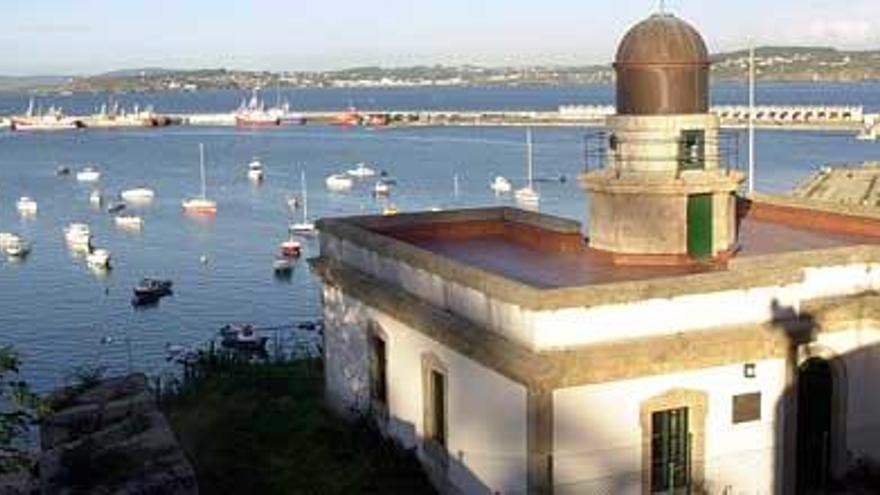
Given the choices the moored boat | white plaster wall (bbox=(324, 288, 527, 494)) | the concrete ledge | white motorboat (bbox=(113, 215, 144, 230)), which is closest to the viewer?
the concrete ledge

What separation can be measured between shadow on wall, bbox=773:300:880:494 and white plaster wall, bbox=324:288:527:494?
400cm

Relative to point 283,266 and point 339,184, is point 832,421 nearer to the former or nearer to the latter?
point 283,266

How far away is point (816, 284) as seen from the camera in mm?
17172

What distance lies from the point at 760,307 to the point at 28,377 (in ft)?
114

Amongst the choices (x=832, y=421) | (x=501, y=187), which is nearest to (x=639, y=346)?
(x=832, y=421)

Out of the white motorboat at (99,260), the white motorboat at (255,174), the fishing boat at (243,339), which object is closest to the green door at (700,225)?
the fishing boat at (243,339)

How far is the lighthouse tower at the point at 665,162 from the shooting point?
19.3 metres

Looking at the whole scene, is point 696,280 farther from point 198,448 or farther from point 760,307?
point 198,448

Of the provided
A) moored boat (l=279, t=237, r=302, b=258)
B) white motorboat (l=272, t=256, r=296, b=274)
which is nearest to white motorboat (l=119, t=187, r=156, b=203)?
moored boat (l=279, t=237, r=302, b=258)

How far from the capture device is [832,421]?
1741cm

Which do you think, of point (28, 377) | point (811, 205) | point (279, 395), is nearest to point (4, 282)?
point (28, 377)

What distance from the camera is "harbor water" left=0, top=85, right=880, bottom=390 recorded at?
5516cm

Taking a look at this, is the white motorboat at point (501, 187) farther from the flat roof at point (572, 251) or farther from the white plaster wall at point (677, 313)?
the white plaster wall at point (677, 313)

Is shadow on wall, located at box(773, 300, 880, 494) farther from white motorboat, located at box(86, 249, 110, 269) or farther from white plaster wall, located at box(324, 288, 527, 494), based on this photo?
white motorboat, located at box(86, 249, 110, 269)
